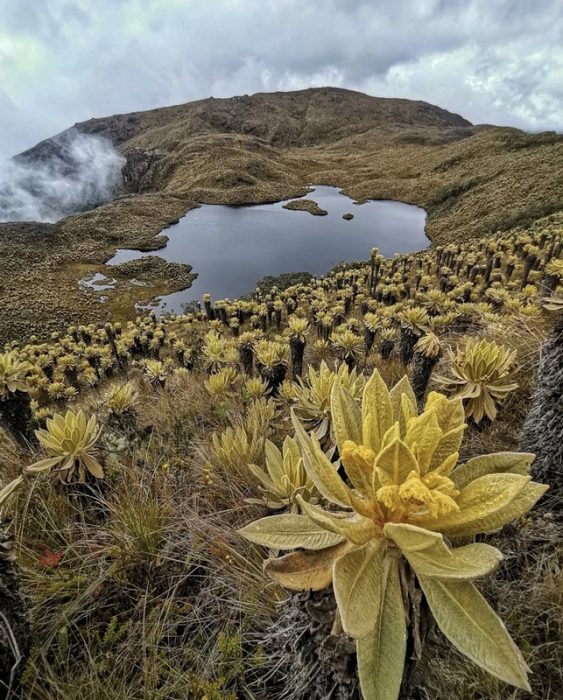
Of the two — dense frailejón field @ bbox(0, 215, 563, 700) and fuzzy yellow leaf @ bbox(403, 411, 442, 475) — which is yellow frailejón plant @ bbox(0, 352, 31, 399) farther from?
fuzzy yellow leaf @ bbox(403, 411, 442, 475)

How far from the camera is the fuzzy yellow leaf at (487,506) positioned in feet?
2.94

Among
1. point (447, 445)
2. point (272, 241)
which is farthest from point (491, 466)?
point (272, 241)

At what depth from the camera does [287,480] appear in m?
1.72

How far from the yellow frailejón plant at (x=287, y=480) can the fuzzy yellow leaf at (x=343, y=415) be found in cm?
62

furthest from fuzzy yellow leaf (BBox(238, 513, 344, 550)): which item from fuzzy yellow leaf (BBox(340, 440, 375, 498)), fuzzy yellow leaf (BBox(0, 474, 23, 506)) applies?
fuzzy yellow leaf (BBox(0, 474, 23, 506))

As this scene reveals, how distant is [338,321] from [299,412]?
7887 millimetres

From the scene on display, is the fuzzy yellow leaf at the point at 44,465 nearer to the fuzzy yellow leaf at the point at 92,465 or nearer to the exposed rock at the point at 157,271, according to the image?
the fuzzy yellow leaf at the point at 92,465

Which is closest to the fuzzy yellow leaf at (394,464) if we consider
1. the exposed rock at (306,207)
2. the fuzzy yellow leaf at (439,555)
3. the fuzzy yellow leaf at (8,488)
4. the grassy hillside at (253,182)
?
the fuzzy yellow leaf at (439,555)

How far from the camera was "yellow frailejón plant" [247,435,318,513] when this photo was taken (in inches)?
67.9

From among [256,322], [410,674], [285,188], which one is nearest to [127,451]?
[410,674]

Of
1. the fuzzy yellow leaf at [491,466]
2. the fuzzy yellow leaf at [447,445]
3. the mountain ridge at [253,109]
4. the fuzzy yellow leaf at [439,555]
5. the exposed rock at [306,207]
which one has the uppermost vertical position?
the mountain ridge at [253,109]

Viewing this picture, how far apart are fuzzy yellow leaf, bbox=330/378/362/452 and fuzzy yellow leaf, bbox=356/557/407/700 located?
352 mm

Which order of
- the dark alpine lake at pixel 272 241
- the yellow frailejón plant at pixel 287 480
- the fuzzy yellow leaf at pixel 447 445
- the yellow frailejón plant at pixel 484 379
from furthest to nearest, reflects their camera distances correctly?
the dark alpine lake at pixel 272 241 → the yellow frailejón plant at pixel 484 379 → the yellow frailejón plant at pixel 287 480 → the fuzzy yellow leaf at pixel 447 445

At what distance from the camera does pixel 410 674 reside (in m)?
1.01
